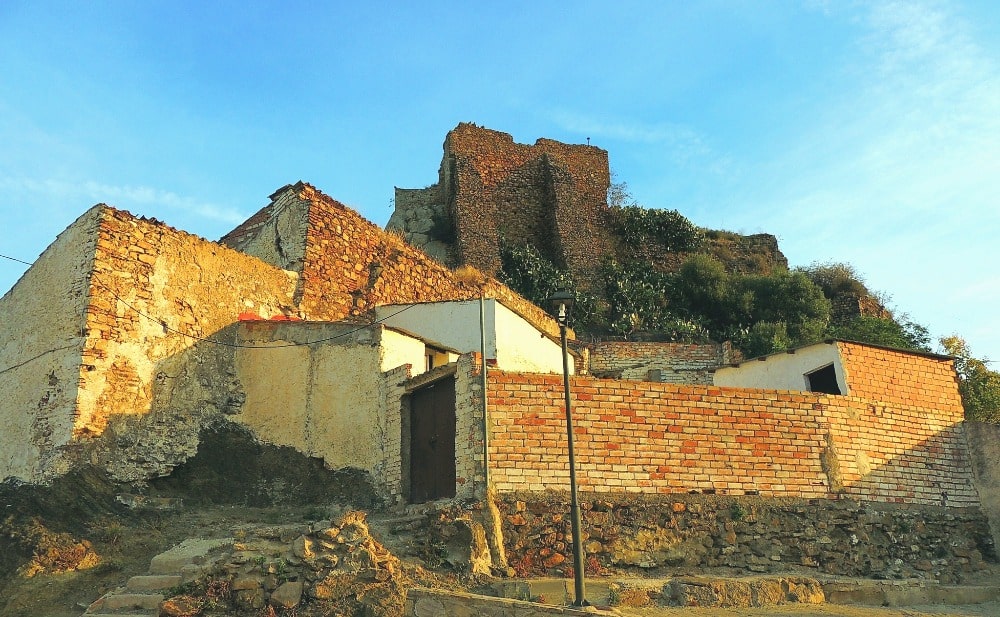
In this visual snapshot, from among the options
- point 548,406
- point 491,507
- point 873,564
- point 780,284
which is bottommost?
point 873,564

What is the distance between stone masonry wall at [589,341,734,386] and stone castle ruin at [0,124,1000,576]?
27.0 feet

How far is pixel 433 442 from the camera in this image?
14.0m

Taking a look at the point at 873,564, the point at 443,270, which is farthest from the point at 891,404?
the point at 443,270

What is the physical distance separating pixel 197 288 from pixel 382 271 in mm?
4578

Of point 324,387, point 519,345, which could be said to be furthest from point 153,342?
point 519,345

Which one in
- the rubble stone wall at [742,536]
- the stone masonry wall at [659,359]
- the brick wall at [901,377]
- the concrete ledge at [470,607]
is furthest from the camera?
the stone masonry wall at [659,359]

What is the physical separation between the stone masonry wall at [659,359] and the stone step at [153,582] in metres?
16.7

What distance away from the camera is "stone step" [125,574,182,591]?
10.8 m

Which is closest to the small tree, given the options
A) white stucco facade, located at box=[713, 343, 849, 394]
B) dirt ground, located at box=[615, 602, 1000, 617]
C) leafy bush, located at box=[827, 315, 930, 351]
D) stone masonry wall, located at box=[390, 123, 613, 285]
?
leafy bush, located at box=[827, 315, 930, 351]

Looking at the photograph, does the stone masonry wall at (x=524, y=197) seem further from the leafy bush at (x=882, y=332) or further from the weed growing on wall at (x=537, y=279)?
the leafy bush at (x=882, y=332)

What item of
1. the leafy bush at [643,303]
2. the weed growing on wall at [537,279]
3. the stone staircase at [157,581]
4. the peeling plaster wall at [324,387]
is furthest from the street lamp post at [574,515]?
the weed growing on wall at [537,279]

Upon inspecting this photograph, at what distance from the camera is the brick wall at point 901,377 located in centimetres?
1622

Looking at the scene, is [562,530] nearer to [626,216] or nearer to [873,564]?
[873,564]

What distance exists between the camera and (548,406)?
13.5 metres
